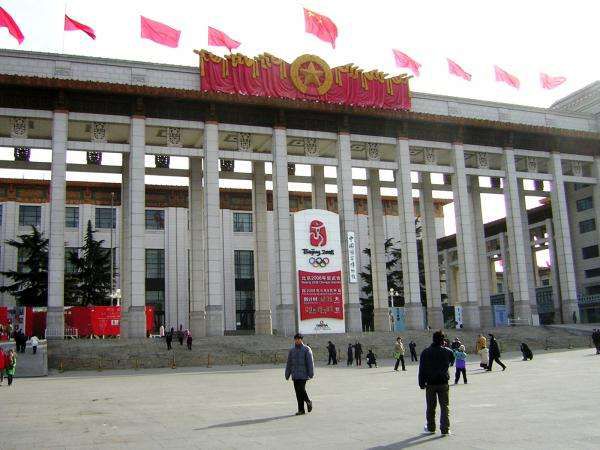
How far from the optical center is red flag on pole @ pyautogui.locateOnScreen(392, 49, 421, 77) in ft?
156

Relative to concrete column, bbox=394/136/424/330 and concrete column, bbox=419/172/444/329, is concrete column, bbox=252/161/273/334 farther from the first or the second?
concrete column, bbox=419/172/444/329

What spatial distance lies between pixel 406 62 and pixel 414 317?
19.5 meters

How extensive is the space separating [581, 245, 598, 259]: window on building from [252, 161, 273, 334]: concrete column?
31.9m

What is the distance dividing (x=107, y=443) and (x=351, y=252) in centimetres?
3644

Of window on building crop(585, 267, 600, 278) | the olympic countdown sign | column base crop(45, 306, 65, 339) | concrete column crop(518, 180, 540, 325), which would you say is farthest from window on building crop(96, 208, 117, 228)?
window on building crop(585, 267, 600, 278)

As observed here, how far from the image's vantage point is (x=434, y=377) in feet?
35.2

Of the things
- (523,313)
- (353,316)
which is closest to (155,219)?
(353,316)

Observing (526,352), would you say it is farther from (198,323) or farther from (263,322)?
(198,323)

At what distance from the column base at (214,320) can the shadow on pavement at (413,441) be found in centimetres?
3277

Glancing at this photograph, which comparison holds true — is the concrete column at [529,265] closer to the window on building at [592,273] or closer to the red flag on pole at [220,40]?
the window on building at [592,273]

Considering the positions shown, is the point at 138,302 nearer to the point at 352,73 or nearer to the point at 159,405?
the point at 352,73

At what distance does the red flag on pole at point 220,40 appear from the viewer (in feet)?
142

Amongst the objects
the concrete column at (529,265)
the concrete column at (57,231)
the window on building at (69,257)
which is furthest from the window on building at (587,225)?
the window on building at (69,257)

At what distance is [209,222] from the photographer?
142 ft
